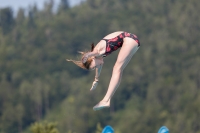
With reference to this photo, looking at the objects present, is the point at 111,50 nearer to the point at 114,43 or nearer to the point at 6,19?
the point at 114,43

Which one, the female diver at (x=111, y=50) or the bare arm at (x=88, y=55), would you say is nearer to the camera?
the bare arm at (x=88, y=55)

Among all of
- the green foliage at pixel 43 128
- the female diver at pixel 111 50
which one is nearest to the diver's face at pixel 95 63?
the female diver at pixel 111 50

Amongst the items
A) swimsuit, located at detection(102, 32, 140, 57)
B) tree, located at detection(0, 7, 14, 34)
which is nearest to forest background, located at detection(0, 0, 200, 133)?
tree, located at detection(0, 7, 14, 34)

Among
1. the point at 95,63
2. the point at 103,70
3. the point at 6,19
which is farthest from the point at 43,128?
the point at 6,19

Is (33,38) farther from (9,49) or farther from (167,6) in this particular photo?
(167,6)

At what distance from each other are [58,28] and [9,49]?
17.6 meters

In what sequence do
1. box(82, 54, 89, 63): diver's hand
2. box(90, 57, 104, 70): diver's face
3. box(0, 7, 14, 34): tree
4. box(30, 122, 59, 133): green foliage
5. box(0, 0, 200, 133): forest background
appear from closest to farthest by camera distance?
box(82, 54, 89, 63): diver's hand
box(90, 57, 104, 70): diver's face
box(30, 122, 59, 133): green foliage
box(0, 0, 200, 133): forest background
box(0, 7, 14, 34): tree

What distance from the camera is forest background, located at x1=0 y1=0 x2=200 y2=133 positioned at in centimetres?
11294

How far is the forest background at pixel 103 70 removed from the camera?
112938mm

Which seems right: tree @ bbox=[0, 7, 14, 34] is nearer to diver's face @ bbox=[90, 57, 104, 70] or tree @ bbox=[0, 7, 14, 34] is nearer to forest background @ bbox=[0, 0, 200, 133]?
forest background @ bbox=[0, 0, 200, 133]

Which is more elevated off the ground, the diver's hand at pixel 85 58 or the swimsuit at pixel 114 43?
the swimsuit at pixel 114 43

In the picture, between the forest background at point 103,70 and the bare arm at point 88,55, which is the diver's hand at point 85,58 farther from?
the forest background at point 103,70

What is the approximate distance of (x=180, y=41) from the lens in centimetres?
14625

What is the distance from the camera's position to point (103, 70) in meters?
133
